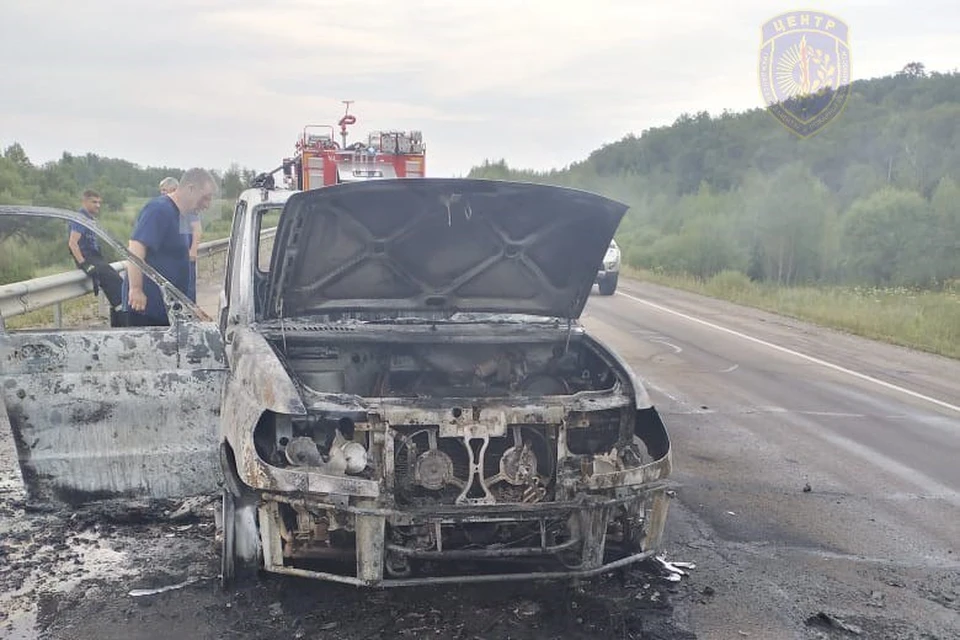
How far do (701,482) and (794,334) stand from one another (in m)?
9.07

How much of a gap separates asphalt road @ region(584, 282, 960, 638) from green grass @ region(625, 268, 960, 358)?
8.07 ft

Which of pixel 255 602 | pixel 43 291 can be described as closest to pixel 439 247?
pixel 255 602

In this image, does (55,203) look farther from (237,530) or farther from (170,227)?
(237,530)

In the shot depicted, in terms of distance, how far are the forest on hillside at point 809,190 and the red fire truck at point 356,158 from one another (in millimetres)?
9030

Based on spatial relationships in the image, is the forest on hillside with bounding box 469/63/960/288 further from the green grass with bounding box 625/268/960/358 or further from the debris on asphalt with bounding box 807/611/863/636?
the debris on asphalt with bounding box 807/611/863/636

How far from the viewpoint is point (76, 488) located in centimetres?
427

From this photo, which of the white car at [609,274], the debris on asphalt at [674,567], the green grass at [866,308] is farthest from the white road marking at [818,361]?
the debris on asphalt at [674,567]

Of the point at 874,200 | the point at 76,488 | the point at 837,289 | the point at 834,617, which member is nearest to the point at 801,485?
the point at 834,617

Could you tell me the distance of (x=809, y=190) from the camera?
28953 millimetres

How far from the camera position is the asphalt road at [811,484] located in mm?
4129

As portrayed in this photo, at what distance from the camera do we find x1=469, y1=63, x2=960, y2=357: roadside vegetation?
2030 cm

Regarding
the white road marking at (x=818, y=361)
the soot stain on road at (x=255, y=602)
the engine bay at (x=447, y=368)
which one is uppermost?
the engine bay at (x=447, y=368)

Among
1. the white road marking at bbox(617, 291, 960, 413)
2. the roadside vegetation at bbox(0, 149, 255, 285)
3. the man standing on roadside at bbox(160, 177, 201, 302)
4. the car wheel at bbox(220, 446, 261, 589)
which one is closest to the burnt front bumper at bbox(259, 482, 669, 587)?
the car wheel at bbox(220, 446, 261, 589)

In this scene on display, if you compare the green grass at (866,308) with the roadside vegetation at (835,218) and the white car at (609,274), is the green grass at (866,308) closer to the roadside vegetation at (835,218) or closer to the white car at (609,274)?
the roadside vegetation at (835,218)
